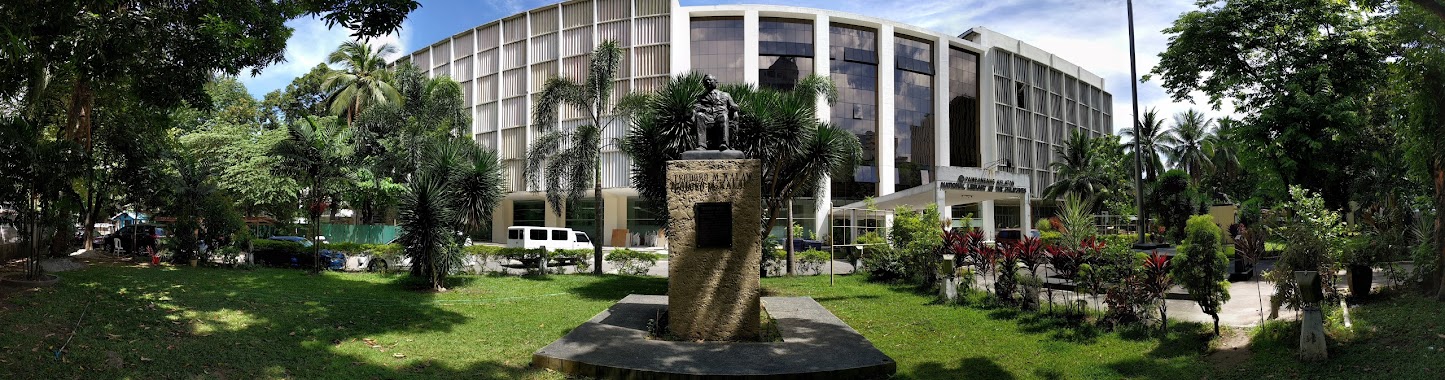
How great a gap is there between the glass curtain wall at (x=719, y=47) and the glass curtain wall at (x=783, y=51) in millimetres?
1142

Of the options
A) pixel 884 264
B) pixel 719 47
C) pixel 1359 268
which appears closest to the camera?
pixel 1359 268

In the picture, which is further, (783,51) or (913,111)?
(913,111)

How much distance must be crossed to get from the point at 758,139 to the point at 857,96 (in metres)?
25.4

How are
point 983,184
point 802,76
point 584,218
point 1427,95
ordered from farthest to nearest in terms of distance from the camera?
point 584,218, point 802,76, point 983,184, point 1427,95

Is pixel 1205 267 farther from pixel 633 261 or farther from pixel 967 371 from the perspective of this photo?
pixel 633 261

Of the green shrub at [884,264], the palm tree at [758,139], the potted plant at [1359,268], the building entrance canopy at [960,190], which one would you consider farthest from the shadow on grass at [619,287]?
the building entrance canopy at [960,190]

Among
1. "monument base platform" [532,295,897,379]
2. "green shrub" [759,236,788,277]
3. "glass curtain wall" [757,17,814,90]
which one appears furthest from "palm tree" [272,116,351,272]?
"glass curtain wall" [757,17,814,90]

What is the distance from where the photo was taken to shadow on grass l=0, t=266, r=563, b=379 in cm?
628

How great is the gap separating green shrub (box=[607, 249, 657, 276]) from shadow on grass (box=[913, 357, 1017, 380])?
12.7m

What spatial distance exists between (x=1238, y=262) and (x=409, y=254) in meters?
17.2

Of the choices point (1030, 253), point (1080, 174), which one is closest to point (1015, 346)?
point (1030, 253)

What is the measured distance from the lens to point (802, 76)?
37125 mm

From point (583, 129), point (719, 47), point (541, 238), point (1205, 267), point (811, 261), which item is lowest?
point (811, 261)

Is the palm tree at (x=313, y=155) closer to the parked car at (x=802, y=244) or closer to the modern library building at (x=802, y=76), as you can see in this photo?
the modern library building at (x=802, y=76)
